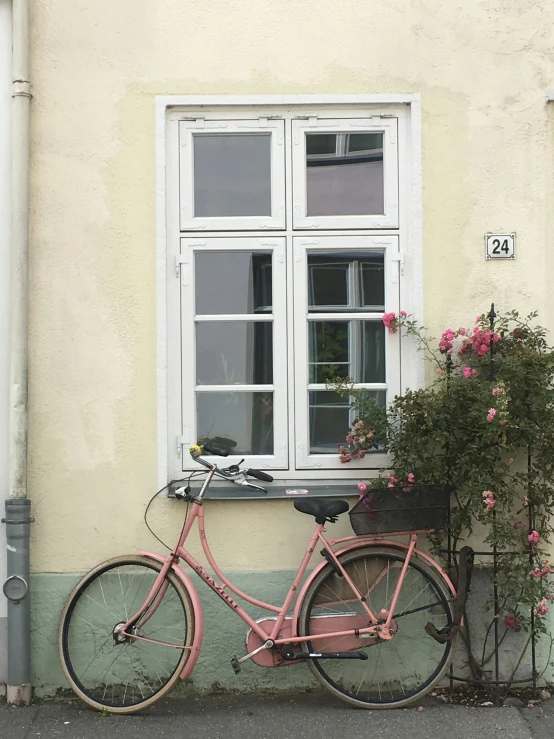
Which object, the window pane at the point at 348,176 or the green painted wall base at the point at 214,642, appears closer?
the green painted wall base at the point at 214,642

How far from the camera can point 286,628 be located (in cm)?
455

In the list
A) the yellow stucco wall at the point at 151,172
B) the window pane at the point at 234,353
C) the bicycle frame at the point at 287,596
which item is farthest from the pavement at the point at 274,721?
the window pane at the point at 234,353

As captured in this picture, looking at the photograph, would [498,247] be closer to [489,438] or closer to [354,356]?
[354,356]

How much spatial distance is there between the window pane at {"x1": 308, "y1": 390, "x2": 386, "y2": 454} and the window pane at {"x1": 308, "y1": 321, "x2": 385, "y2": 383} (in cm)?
9

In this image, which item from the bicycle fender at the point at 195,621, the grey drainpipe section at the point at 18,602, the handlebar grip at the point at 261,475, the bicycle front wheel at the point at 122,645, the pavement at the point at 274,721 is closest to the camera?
the pavement at the point at 274,721

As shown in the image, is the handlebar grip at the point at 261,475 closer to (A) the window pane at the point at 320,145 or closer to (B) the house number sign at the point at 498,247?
(B) the house number sign at the point at 498,247

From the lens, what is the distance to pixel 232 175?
4961 millimetres

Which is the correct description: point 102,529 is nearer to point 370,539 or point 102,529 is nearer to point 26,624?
point 26,624

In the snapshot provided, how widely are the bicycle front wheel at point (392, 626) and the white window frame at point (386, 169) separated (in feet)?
5.75

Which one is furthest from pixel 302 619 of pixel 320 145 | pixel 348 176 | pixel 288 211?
pixel 320 145

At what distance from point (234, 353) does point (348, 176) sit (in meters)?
1.16

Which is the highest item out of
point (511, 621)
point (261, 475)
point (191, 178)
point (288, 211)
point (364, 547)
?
point (191, 178)

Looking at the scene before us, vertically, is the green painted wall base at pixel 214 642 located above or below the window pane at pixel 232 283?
Answer: below

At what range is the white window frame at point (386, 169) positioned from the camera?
193 inches
